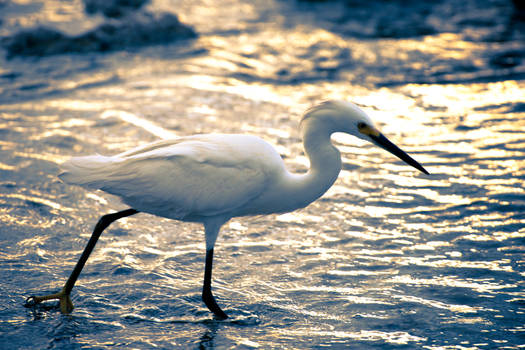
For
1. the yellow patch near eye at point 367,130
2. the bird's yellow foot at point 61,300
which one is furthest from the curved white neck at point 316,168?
the bird's yellow foot at point 61,300

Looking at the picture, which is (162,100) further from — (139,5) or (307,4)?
(307,4)

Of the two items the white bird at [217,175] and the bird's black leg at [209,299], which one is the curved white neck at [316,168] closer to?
the white bird at [217,175]

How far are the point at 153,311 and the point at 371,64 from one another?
243 inches

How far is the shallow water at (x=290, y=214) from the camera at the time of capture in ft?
13.5

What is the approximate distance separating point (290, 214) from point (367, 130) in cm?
178

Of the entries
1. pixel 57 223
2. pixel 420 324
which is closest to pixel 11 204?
pixel 57 223

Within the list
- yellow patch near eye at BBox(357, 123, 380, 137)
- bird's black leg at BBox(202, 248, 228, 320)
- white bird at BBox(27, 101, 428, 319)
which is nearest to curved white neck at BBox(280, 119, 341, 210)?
white bird at BBox(27, 101, 428, 319)

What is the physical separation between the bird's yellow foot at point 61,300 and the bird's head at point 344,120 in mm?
1860

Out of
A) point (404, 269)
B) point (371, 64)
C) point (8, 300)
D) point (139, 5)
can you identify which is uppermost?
point (139, 5)

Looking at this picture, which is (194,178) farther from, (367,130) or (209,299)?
(367,130)

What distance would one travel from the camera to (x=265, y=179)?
4121mm

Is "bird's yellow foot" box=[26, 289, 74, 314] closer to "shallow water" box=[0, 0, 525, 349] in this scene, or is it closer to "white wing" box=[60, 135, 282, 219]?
"shallow water" box=[0, 0, 525, 349]

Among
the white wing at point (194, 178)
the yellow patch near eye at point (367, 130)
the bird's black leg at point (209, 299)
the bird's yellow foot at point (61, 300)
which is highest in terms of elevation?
the yellow patch near eye at point (367, 130)

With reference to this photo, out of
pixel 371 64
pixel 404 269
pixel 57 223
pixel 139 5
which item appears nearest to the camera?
pixel 404 269
